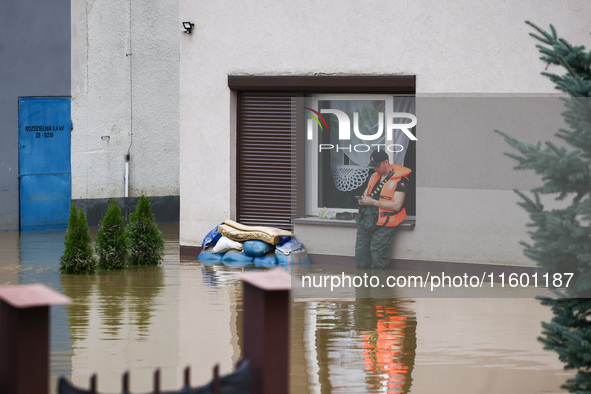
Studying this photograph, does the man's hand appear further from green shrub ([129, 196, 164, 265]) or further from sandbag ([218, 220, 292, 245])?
green shrub ([129, 196, 164, 265])

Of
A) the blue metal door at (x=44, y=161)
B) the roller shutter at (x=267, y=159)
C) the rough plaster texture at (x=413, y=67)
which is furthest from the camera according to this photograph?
the blue metal door at (x=44, y=161)

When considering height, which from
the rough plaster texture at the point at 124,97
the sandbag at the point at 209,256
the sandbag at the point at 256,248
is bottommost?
the sandbag at the point at 209,256

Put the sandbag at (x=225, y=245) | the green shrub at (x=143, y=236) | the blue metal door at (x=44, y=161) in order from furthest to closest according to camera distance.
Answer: the blue metal door at (x=44, y=161) → the sandbag at (x=225, y=245) → the green shrub at (x=143, y=236)

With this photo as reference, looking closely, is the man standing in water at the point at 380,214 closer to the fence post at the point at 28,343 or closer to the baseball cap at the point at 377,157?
the baseball cap at the point at 377,157

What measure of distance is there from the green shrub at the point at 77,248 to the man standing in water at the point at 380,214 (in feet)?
13.3

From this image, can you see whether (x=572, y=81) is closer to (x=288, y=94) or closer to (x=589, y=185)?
(x=589, y=185)

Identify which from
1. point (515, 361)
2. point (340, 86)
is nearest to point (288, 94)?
point (340, 86)

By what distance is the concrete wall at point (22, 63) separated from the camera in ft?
67.9

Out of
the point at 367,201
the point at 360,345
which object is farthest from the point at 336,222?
the point at 360,345

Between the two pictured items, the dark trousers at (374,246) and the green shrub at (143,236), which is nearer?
the dark trousers at (374,246)

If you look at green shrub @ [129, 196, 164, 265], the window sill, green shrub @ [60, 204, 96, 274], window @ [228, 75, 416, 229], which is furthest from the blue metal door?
the window sill

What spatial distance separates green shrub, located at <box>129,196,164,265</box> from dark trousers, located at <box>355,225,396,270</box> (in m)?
3.27

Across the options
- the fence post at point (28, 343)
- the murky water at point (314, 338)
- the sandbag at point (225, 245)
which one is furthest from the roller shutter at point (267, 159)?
the fence post at point (28, 343)

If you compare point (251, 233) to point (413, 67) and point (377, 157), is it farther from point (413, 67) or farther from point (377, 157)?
point (413, 67)
